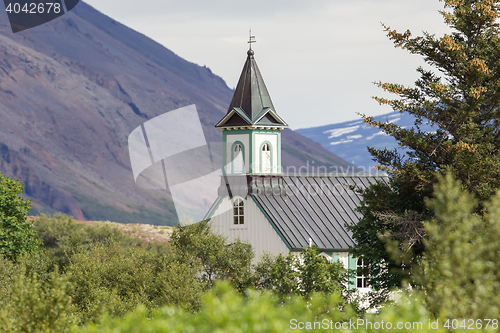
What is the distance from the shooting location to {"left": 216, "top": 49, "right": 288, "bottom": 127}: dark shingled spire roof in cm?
3728

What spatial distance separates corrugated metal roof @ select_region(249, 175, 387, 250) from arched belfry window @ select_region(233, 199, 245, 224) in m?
1.00

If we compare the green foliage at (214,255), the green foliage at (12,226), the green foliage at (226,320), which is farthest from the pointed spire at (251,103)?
the green foliage at (226,320)

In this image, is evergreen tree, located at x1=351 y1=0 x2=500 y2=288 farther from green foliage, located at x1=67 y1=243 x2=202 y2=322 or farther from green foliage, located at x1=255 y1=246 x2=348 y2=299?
green foliage, located at x1=67 y1=243 x2=202 y2=322

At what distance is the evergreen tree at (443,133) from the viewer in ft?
73.8

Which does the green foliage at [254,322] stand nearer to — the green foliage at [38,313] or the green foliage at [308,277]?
the green foliage at [38,313]

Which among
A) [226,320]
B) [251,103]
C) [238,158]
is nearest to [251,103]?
[251,103]

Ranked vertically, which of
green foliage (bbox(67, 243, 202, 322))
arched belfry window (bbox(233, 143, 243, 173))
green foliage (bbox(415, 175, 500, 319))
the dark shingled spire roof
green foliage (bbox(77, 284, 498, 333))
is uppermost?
the dark shingled spire roof

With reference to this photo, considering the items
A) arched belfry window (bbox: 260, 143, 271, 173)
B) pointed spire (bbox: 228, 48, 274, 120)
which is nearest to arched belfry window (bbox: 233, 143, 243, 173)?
arched belfry window (bbox: 260, 143, 271, 173)

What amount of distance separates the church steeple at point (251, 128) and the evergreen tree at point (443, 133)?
42.4ft

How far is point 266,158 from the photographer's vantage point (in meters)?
38.2

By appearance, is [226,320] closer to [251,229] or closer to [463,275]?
[463,275]

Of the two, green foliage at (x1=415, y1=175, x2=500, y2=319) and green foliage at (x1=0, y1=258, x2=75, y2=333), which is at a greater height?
green foliage at (x1=415, y1=175, x2=500, y2=319)

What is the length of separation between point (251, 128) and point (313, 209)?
244 inches

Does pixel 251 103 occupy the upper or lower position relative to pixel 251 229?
upper
